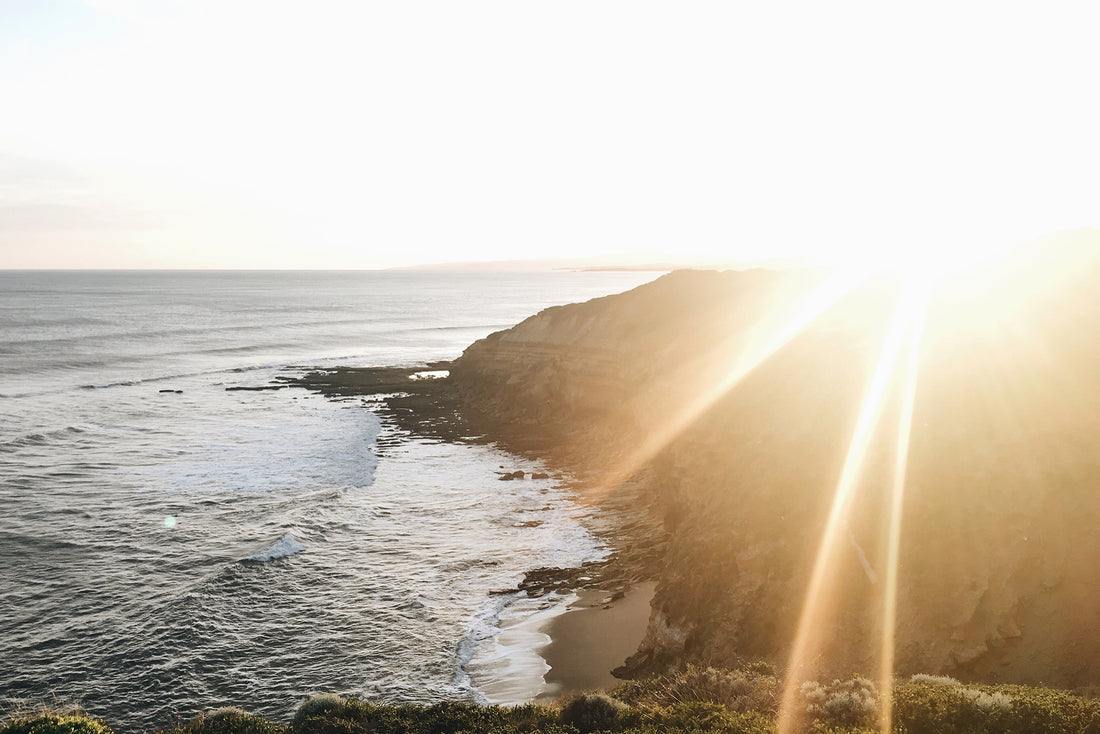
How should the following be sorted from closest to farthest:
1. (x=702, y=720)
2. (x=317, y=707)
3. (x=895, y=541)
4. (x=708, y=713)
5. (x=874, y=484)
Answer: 1. (x=702, y=720)
2. (x=708, y=713)
3. (x=317, y=707)
4. (x=895, y=541)
5. (x=874, y=484)

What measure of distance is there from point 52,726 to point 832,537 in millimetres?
19416

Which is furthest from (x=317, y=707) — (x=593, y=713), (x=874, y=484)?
(x=874, y=484)

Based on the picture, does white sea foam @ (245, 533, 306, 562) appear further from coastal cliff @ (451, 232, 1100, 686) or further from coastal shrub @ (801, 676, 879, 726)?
coastal shrub @ (801, 676, 879, 726)

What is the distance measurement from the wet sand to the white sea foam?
38.5 feet

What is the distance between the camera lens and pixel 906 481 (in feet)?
69.8

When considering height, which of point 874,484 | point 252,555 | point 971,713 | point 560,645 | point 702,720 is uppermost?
point 874,484

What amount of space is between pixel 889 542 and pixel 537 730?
1151 cm

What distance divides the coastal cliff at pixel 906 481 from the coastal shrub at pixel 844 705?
3.20m

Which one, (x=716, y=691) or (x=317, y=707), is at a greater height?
(x=716, y=691)

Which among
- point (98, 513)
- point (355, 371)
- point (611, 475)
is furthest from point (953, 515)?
point (355, 371)

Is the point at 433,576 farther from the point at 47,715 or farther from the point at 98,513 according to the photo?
the point at 98,513

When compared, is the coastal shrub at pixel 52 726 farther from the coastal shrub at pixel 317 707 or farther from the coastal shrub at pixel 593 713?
the coastal shrub at pixel 593 713

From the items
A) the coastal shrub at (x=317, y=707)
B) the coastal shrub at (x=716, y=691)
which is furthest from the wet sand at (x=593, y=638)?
the coastal shrub at (x=317, y=707)

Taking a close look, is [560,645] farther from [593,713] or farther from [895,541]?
[895,541]
